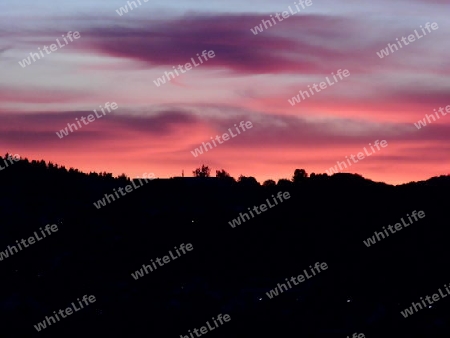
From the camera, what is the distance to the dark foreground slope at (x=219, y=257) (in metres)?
36.9

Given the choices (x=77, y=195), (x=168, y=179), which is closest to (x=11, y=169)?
(x=77, y=195)

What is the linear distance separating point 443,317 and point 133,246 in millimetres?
17475

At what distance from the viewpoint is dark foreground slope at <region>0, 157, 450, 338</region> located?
36875mm

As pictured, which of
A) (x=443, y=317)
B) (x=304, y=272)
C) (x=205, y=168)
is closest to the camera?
(x=443, y=317)

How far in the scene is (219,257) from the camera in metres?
46.0

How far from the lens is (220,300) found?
39.3 meters

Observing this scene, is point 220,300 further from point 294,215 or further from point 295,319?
point 294,215
